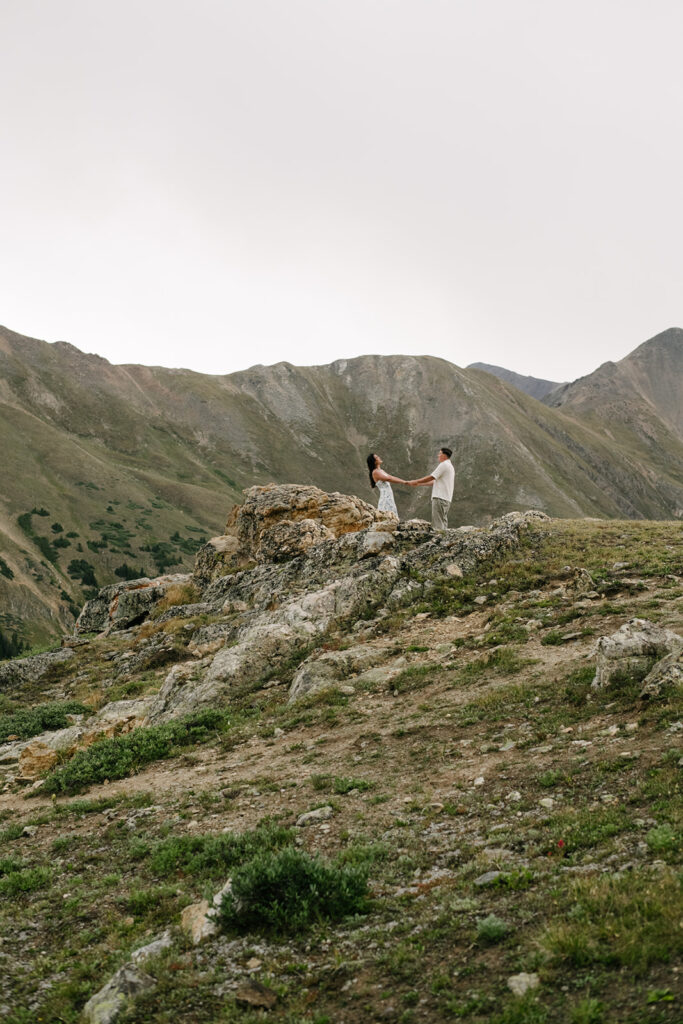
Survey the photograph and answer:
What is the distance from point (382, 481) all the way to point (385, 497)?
83.1 inches

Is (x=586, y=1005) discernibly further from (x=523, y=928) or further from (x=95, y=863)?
(x=95, y=863)

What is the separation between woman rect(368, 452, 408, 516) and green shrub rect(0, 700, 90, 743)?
483 inches

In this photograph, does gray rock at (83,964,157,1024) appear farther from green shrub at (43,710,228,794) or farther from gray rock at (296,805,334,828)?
green shrub at (43,710,228,794)

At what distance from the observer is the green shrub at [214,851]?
26.8 feet

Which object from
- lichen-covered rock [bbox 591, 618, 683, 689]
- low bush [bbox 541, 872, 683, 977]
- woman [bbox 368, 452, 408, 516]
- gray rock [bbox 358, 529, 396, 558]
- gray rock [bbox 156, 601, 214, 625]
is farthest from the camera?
gray rock [bbox 156, 601, 214, 625]

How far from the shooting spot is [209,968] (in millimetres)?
6129

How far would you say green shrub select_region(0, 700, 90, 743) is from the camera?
18.9 m

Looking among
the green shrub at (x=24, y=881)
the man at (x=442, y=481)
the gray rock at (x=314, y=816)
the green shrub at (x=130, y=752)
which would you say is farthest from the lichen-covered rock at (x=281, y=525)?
the green shrub at (x=24, y=881)

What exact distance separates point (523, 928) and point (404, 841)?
8.19 ft

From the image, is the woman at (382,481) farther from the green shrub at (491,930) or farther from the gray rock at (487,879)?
the green shrub at (491,930)

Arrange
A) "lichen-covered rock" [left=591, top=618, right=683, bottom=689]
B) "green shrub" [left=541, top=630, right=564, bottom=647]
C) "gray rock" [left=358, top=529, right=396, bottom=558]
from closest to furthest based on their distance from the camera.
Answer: "lichen-covered rock" [left=591, top=618, right=683, bottom=689], "green shrub" [left=541, top=630, right=564, bottom=647], "gray rock" [left=358, top=529, right=396, bottom=558]

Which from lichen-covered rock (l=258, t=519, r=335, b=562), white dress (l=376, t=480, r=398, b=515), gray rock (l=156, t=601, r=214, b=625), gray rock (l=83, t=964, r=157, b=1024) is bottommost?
gray rock (l=83, t=964, r=157, b=1024)

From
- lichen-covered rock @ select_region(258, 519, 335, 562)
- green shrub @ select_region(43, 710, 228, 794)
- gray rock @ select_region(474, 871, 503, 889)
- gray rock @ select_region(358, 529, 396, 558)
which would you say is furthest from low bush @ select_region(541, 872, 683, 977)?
lichen-covered rock @ select_region(258, 519, 335, 562)

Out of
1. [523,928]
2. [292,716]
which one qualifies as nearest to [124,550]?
[292,716]
